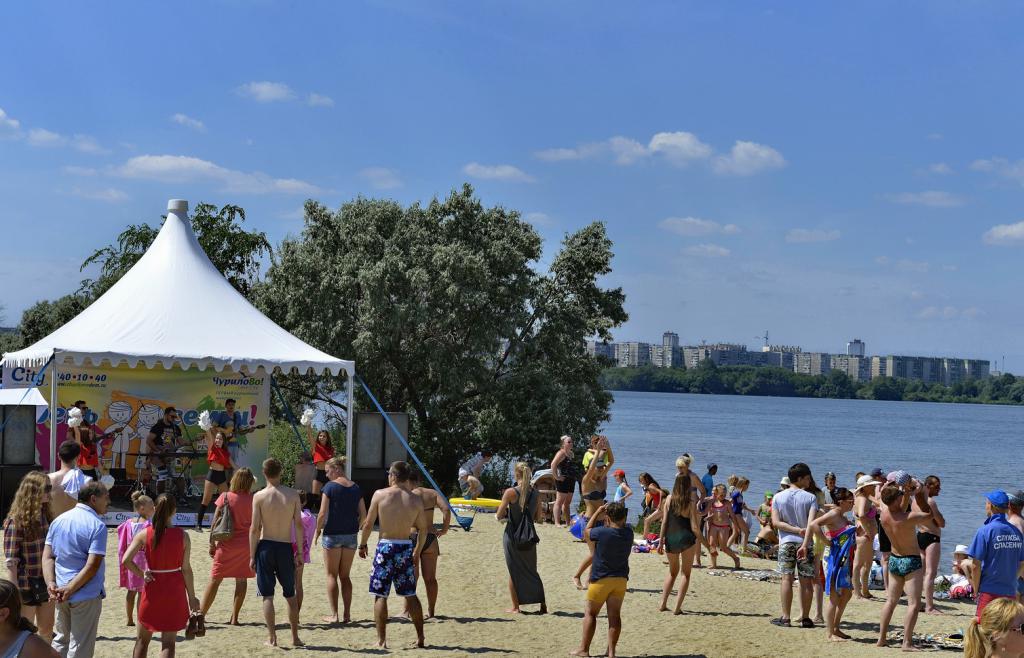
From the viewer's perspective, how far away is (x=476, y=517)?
17.2 m

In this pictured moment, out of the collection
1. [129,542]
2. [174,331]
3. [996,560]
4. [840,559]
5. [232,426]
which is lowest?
[840,559]

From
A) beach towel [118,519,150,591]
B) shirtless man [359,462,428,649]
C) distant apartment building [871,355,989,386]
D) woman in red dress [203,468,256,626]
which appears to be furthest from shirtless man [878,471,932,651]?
distant apartment building [871,355,989,386]

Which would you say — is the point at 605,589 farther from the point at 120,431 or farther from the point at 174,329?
the point at 120,431

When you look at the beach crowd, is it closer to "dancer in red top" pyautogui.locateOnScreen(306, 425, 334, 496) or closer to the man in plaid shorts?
the man in plaid shorts

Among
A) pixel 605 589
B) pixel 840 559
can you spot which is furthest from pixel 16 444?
pixel 840 559

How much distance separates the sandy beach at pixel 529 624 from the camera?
8.77 m

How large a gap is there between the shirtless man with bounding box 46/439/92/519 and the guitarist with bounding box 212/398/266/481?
355 inches

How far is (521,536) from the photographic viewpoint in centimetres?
996

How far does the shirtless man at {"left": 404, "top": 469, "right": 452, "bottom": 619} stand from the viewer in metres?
8.82

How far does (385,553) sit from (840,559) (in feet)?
12.7

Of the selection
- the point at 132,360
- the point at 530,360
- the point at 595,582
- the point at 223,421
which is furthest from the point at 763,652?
the point at 530,360

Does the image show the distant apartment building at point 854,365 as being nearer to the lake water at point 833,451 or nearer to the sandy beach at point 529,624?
the lake water at point 833,451

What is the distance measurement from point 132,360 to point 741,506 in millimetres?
8666

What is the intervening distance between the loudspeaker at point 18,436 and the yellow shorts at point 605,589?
9.16 m
